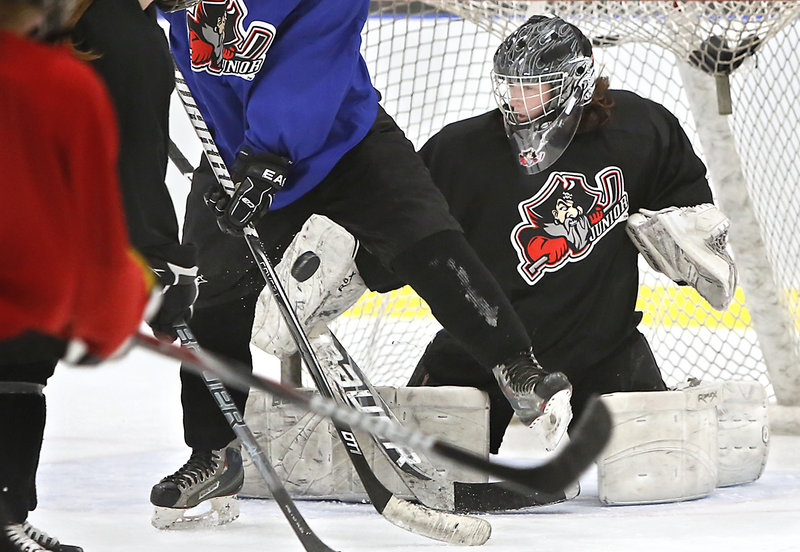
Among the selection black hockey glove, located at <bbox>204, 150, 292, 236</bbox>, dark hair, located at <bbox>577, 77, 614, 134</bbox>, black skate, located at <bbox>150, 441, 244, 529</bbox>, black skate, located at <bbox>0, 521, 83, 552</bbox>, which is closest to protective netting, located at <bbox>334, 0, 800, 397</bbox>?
dark hair, located at <bbox>577, 77, 614, 134</bbox>

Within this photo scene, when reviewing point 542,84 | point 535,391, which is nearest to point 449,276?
point 535,391

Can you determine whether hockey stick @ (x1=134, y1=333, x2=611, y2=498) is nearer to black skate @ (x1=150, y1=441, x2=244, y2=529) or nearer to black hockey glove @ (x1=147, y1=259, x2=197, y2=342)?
black hockey glove @ (x1=147, y1=259, x2=197, y2=342)

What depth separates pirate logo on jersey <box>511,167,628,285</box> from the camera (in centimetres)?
235

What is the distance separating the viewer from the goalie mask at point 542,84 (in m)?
2.23

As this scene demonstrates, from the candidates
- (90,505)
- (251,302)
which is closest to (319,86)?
(251,302)

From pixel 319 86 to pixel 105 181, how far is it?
3.30 feet

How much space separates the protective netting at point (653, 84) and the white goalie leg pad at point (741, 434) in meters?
0.71

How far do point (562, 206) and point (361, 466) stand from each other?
0.75 m

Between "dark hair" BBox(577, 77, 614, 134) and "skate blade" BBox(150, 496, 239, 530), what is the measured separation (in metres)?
0.99

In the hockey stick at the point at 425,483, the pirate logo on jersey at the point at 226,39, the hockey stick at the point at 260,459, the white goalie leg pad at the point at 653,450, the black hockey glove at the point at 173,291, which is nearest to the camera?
the black hockey glove at the point at 173,291

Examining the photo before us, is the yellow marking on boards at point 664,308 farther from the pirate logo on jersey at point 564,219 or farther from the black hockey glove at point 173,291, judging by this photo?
the black hockey glove at point 173,291

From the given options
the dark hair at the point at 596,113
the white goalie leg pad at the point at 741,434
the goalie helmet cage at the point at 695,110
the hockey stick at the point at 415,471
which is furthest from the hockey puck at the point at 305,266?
the goalie helmet cage at the point at 695,110

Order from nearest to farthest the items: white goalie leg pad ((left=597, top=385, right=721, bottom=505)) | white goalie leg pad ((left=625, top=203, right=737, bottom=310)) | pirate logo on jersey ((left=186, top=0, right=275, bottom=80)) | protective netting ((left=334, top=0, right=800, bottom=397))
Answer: pirate logo on jersey ((left=186, top=0, right=275, bottom=80))
white goalie leg pad ((left=597, top=385, right=721, bottom=505))
white goalie leg pad ((left=625, top=203, right=737, bottom=310))
protective netting ((left=334, top=0, right=800, bottom=397))

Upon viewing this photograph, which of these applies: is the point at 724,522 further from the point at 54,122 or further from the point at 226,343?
the point at 54,122
